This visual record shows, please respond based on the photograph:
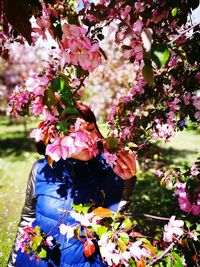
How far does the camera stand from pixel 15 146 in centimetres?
1409

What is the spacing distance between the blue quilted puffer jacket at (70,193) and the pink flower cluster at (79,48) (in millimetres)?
989

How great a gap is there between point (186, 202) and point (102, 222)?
787 millimetres

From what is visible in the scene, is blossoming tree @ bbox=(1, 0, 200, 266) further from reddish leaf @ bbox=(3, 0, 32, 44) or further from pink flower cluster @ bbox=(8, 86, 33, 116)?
pink flower cluster @ bbox=(8, 86, 33, 116)

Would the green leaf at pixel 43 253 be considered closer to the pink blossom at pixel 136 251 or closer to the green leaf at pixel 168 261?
the pink blossom at pixel 136 251

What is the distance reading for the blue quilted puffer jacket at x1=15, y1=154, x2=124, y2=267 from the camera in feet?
6.79

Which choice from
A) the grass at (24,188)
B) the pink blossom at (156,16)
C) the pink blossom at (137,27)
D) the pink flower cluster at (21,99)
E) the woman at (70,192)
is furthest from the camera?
the grass at (24,188)

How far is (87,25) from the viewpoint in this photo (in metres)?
1.51

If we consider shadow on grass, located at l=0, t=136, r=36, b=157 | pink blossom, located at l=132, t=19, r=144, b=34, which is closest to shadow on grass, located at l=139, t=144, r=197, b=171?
shadow on grass, located at l=0, t=136, r=36, b=157

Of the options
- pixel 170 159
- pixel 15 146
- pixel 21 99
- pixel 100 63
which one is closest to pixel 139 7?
pixel 100 63

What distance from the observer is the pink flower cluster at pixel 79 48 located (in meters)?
1.15

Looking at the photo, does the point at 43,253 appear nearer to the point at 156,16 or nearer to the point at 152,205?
the point at 156,16

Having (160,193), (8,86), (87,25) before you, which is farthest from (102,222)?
(8,86)

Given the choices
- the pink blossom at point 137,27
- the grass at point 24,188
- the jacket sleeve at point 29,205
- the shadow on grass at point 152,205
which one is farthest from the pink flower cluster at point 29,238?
the shadow on grass at point 152,205

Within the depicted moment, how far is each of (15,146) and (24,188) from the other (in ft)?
20.8
